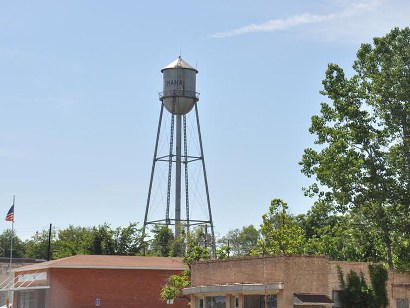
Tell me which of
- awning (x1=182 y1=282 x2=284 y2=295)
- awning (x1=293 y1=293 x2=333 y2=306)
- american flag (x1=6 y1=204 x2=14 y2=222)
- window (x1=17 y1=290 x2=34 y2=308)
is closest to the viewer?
awning (x1=293 y1=293 x2=333 y2=306)

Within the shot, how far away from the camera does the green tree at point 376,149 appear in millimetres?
51531

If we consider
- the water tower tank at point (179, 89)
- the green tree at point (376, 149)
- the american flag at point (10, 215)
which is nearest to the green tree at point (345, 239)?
the green tree at point (376, 149)

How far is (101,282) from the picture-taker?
191 feet

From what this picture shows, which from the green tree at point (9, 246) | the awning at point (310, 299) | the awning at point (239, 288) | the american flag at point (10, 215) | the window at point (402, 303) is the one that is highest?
the green tree at point (9, 246)

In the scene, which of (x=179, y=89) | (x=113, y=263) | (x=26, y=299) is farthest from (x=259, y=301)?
(x=179, y=89)

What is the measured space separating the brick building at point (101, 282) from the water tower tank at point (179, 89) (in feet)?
77.5

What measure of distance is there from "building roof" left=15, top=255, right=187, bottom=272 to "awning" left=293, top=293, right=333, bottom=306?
21199 mm

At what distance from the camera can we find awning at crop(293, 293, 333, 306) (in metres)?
39.4

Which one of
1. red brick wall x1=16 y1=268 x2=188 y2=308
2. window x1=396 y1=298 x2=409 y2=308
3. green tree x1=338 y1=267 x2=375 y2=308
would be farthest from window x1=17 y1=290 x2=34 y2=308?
window x1=396 y1=298 x2=409 y2=308

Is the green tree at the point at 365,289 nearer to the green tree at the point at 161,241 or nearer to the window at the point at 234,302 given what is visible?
the window at the point at 234,302

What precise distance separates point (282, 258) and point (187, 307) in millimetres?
21682

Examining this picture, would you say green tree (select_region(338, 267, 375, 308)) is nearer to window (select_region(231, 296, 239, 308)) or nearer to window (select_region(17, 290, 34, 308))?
window (select_region(231, 296, 239, 308))

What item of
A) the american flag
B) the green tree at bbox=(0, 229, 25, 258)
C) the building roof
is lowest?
the building roof

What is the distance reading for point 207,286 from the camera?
45938mm
